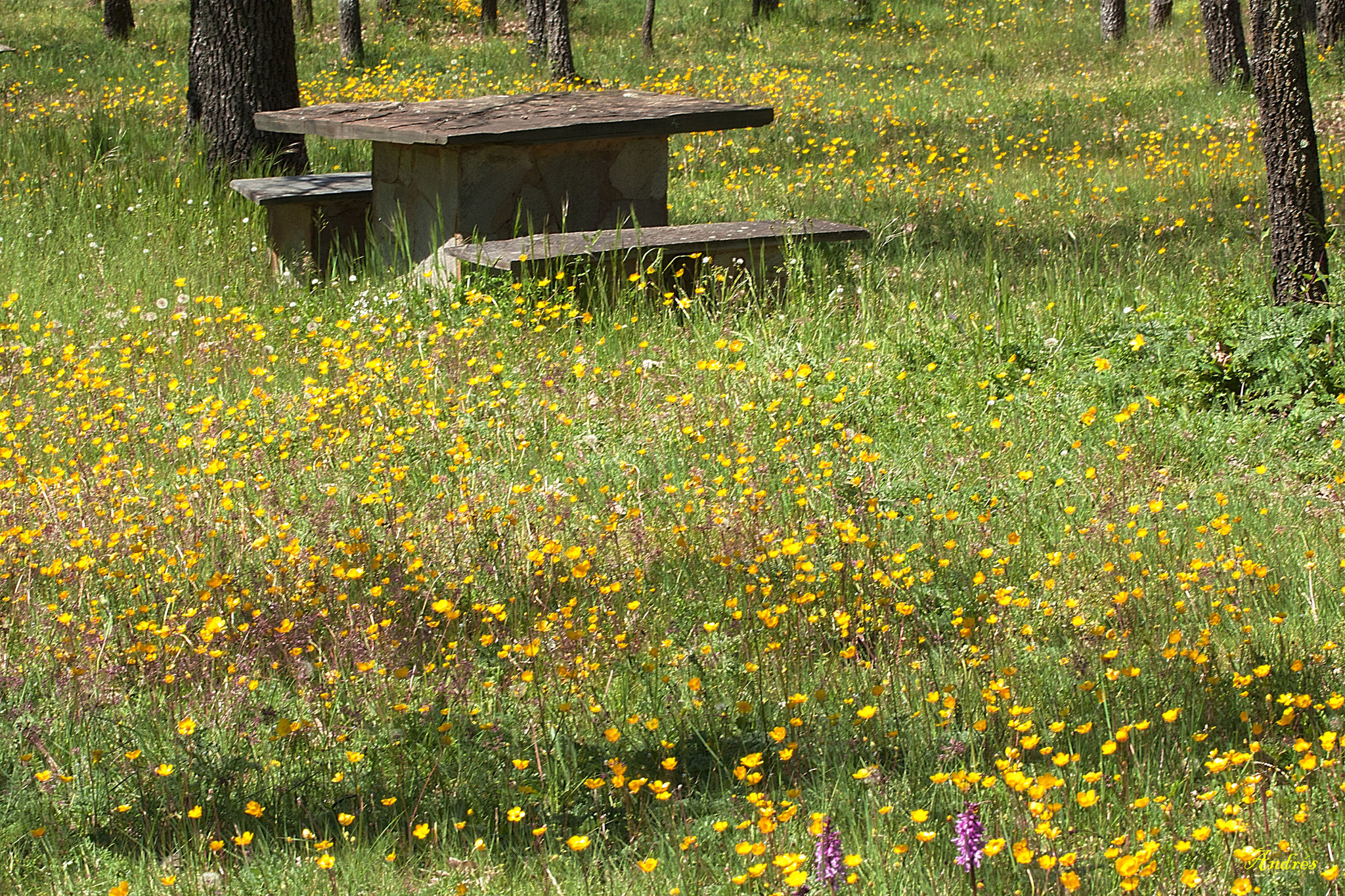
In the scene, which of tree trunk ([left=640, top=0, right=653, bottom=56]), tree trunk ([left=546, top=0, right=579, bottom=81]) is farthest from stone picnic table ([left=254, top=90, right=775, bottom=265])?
tree trunk ([left=640, top=0, right=653, bottom=56])

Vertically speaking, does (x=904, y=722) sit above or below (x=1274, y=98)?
below

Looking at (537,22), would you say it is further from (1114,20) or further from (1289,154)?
(1289,154)

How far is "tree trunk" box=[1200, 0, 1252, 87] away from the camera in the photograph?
1341 cm

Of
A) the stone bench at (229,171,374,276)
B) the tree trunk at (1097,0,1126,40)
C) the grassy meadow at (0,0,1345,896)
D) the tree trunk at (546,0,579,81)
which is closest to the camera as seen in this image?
the grassy meadow at (0,0,1345,896)

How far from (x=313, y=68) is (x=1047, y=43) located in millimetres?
10418

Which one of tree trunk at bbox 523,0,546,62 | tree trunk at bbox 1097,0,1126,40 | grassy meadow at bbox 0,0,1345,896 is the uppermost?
tree trunk at bbox 523,0,546,62

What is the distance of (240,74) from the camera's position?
29.7ft

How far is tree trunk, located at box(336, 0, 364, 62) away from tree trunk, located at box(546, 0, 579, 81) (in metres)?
3.47

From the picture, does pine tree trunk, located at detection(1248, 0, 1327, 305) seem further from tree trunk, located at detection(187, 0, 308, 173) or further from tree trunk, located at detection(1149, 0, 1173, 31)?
tree trunk, located at detection(1149, 0, 1173, 31)

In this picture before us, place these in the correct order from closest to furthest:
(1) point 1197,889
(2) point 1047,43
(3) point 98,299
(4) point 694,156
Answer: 1. (1) point 1197,889
2. (3) point 98,299
3. (4) point 694,156
4. (2) point 1047,43

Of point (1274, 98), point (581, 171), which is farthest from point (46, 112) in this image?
point (1274, 98)

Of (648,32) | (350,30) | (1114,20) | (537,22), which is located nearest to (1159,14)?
(1114,20)

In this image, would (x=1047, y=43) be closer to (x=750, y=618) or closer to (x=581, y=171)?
(x=581, y=171)

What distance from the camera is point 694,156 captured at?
11.1m
